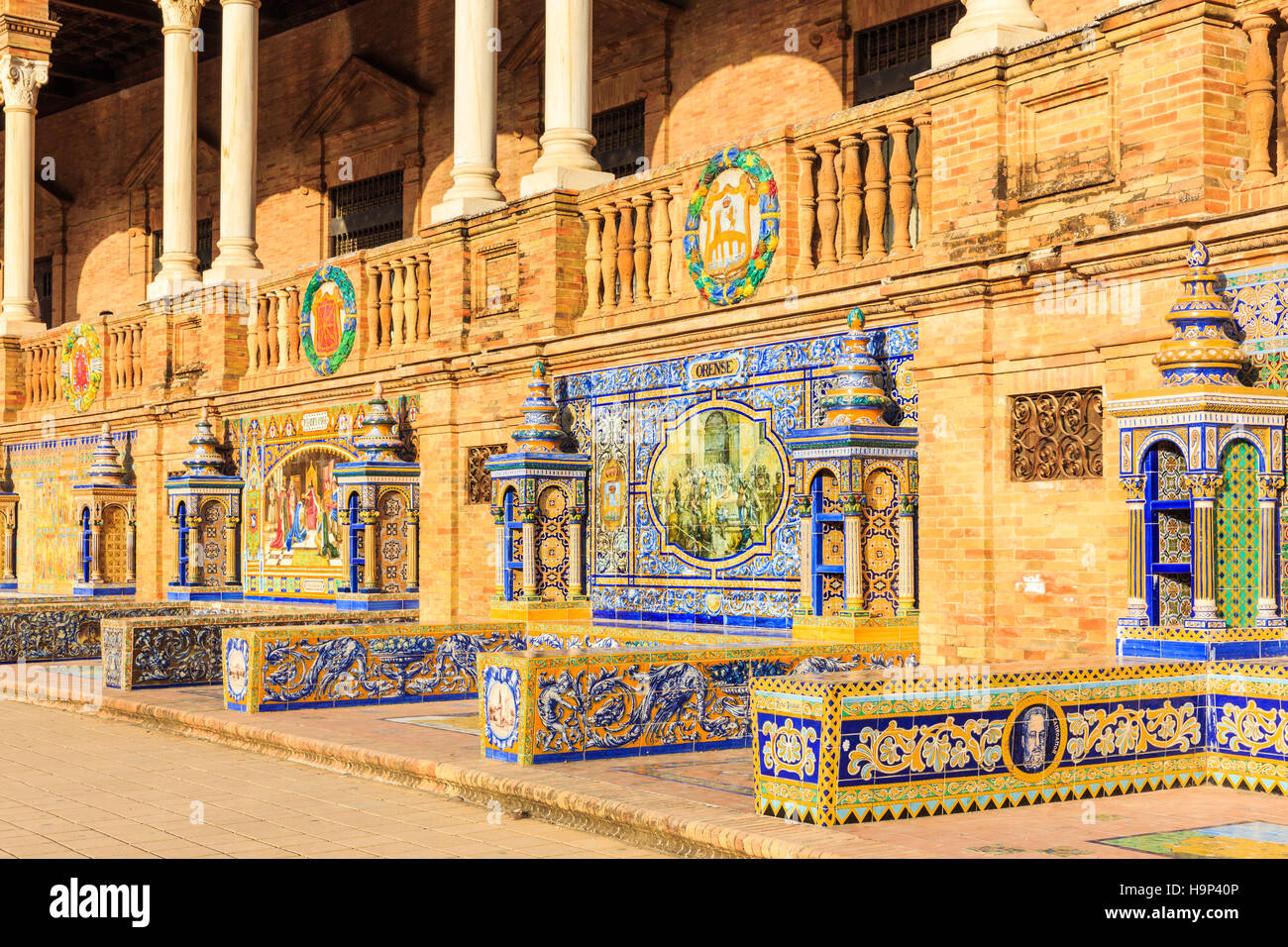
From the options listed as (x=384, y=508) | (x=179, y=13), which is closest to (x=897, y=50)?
(x=384, y=508)

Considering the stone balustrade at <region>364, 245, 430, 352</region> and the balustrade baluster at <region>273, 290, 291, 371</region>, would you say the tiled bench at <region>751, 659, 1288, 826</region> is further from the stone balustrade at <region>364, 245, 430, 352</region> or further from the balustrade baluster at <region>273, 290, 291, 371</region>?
the balustrade baluster at <region>273, 290, 291, 371</region>

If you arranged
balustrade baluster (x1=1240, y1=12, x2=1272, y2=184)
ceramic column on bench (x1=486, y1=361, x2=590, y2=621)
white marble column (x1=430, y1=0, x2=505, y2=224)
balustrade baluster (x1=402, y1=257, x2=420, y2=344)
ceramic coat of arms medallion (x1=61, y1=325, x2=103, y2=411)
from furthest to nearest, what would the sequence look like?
ceramic coat of arms medallion (x1=61, y1=325, x2=103, y2=411) → balustrade baluster (x1=402, y1=257, x2=420, y2=344) → white marble column (x1=430, y1=0, x2=505, y2=224) → ceramic column on bench (x1=486, y1=361, x2=590, y2=621) → balustrade baluster (x1=1240, y1=12, x2=1272, y2=184)

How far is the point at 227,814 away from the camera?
823 centimetres

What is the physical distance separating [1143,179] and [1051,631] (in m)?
2.60

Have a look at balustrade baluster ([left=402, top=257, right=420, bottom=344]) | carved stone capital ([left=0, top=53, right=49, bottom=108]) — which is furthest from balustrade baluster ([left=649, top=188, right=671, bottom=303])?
carved stone capital ([left=0, top=53, right=49, bottom=108])

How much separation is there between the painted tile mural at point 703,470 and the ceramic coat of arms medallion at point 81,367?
1138 cm

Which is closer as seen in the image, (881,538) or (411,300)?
(881,538)

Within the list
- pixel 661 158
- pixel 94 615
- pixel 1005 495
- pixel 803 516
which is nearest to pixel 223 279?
pixel 94 615

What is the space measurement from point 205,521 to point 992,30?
41.7 feet

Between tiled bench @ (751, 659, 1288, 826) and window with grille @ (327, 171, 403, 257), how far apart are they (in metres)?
16.7

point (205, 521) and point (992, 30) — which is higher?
point (992, 30)

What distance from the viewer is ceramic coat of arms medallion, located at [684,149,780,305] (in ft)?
39.1

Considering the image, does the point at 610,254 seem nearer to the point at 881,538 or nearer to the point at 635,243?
the point at 635,243

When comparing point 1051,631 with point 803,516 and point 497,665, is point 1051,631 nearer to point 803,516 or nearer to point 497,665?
point 803,516
